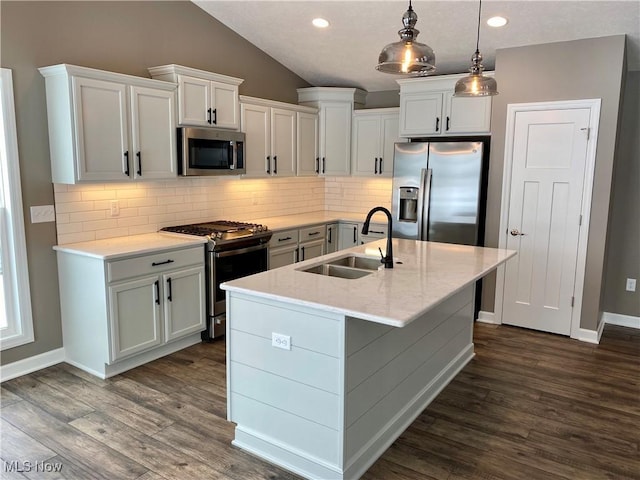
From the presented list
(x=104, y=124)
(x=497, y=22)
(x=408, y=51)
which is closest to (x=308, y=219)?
(x=104, y=124)

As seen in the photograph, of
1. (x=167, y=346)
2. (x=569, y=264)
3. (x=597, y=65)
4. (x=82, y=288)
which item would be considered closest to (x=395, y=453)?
(x=167, y=346)

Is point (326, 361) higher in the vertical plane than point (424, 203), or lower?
lower

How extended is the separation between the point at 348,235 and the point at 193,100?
243 cm

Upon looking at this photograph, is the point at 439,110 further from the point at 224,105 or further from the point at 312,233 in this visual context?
the point at 224,105

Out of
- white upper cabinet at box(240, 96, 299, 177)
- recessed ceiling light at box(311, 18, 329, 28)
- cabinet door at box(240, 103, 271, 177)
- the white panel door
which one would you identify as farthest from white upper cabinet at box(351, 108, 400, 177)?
the white panel door

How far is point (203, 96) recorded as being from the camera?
4.27 metres

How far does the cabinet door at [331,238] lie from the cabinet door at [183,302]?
1.93 m

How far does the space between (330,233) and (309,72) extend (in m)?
1.93

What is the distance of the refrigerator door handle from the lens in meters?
4.94

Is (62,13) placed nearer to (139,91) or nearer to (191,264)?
(139,91)

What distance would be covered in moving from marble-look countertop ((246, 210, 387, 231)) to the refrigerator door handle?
0.81 metres

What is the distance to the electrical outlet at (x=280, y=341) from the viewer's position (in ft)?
7.98

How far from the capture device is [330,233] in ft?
18.8

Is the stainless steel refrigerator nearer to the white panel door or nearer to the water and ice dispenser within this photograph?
the water and ice dispenser
